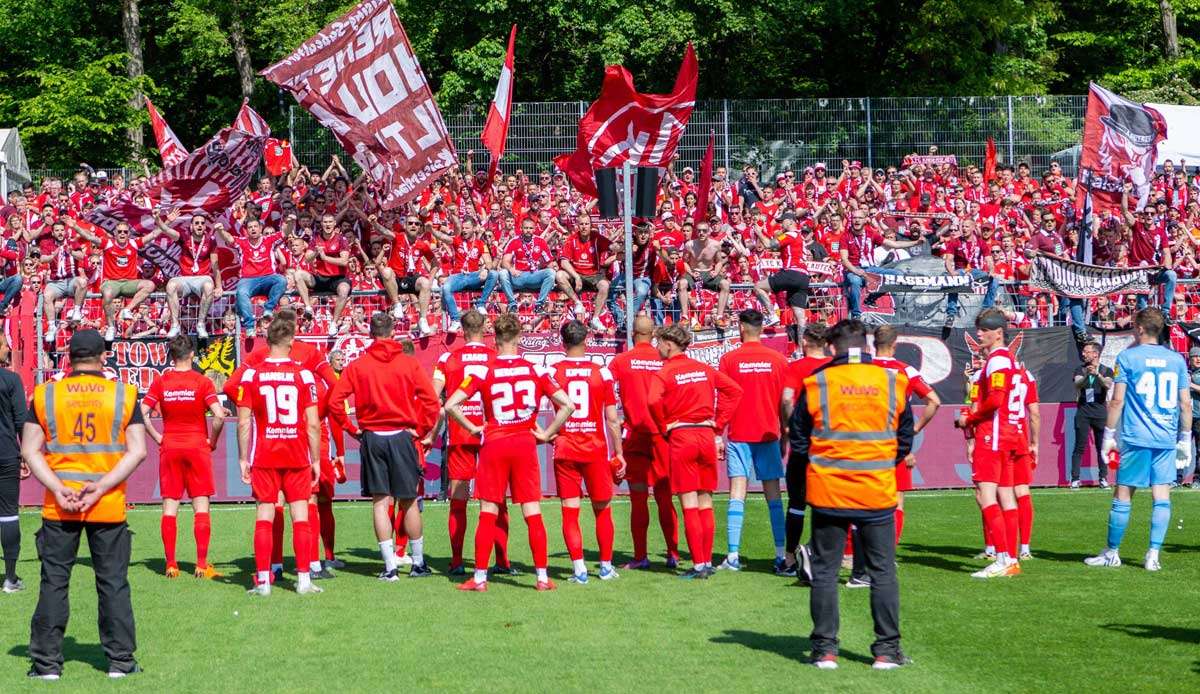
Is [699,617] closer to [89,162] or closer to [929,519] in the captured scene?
[929,519]

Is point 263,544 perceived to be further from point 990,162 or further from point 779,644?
point 990,162

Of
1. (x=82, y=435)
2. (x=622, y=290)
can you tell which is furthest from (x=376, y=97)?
(x=82, y=435)

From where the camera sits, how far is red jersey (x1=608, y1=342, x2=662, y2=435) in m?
12.6

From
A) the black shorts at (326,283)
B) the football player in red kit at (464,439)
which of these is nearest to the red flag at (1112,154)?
the black shorts at (326,283)

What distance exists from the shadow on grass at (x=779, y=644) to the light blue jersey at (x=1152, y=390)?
450cm

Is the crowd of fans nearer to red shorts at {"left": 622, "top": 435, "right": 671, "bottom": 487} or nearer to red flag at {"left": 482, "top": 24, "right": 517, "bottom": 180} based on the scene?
red flag at {"left": 482, "top": 24, "right": 517, "bottom": 180}

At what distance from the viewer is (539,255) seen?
22.9 m

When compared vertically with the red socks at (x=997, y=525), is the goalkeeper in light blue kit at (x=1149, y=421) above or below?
above

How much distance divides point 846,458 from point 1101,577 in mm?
4536

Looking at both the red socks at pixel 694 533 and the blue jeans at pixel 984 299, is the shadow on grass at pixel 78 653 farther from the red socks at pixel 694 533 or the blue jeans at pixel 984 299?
the blue jeans at pixel 984 299

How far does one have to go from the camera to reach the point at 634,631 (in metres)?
9.71

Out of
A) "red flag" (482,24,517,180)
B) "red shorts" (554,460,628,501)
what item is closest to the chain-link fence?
"red flag" (482,24,517,180)

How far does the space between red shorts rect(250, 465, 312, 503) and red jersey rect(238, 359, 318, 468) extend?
53 millimetres

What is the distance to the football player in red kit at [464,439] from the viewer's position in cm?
1184
